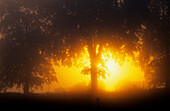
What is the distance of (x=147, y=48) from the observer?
118 ft

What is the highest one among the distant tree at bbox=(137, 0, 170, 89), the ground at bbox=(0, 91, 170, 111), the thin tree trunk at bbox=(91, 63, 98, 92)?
the distant tree at bbox=(137, 0, 170, 89)

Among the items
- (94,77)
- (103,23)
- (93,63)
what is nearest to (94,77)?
(94,77)

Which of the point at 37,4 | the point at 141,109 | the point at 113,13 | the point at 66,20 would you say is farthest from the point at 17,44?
the point at 141,109

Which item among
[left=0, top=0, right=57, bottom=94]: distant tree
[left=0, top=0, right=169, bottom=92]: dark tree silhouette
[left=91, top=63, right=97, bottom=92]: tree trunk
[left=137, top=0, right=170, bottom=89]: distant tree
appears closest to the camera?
[left=0, top=0, right=169, bottom=92]: dark tree silhouette

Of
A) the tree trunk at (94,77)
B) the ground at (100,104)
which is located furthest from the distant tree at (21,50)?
the ground at (100,104)

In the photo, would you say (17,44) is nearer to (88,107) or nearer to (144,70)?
(144,70)

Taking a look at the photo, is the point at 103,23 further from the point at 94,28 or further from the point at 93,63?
the point at 93,63

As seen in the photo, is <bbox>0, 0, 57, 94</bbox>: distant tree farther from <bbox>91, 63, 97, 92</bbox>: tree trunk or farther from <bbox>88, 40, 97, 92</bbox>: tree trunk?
<bbox>91, 63, 97, 92</bbox>: tree trunk

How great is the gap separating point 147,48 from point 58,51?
1252 cm

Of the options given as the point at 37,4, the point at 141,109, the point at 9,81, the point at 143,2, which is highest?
the point at 37,4

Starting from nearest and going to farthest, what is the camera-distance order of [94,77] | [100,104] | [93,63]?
1. [100,104]
2. [94,77]
3. [93,63]

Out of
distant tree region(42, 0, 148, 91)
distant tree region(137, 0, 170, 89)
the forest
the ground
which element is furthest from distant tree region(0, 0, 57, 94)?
the ground

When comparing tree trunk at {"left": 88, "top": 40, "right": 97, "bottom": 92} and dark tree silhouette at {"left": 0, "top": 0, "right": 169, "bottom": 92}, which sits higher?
dark tree silhouette at {"left": 0, "top": 0, "right": 169, "bottom": 92}

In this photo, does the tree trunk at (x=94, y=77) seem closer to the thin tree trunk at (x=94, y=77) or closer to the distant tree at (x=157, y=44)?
the thin tree trunk at (x=94, y=77)
